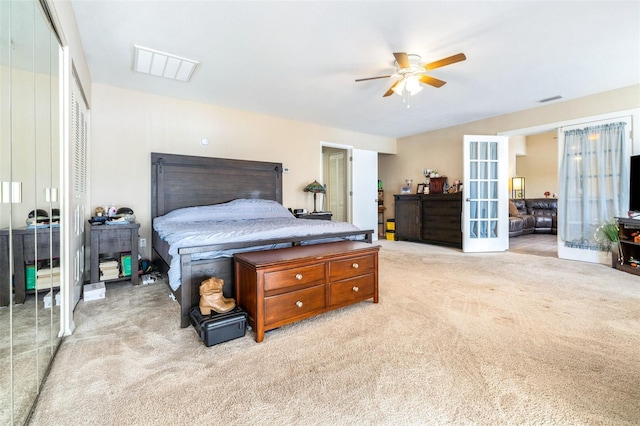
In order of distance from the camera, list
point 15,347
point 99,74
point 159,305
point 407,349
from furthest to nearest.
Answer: point 99,74
point 159,305
point 407,349
point 15,347

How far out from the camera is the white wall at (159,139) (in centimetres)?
364

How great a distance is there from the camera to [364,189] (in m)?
6.41

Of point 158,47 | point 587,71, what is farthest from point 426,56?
point 158,47

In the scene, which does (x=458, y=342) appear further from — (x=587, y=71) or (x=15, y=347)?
(x=587, y=71)

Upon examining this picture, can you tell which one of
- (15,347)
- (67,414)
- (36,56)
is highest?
(36,56)

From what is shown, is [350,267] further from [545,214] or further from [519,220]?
[545,214]

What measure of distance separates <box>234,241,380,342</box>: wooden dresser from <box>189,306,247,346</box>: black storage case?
3.4 inches

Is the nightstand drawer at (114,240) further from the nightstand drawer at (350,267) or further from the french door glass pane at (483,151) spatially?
the french door glass pane at (483,151)

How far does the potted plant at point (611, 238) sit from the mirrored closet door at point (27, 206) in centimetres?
584

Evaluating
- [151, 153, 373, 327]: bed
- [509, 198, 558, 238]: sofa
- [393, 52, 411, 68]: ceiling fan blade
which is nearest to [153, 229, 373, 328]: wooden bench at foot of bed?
[151, 153, 373, 327]: bed

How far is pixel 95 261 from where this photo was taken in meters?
3.06

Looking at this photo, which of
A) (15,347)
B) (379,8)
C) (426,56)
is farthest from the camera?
(426,56)

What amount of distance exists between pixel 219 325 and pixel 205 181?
2.87 meters

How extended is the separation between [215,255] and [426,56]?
288 centimetres
